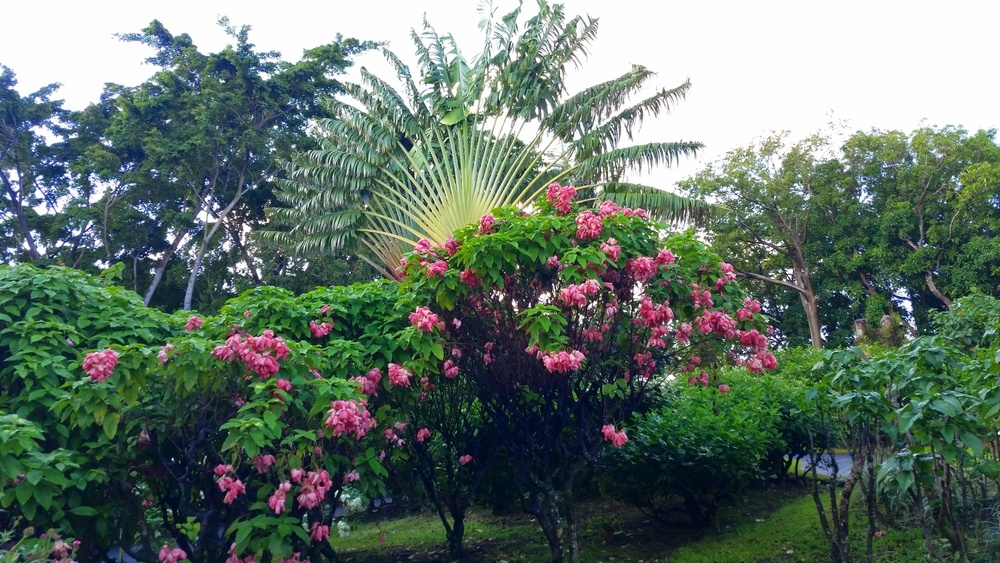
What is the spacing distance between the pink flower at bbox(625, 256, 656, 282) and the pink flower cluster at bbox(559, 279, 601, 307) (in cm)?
38

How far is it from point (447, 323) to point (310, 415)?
160cm

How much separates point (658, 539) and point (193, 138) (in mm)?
15782

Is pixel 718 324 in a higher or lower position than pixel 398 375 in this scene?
higher

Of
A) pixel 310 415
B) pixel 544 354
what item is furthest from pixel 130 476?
pixel 544 354

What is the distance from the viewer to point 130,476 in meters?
4.91

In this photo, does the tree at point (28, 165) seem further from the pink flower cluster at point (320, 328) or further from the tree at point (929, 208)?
the tree at point (929, 208)

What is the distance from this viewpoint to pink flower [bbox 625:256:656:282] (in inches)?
209

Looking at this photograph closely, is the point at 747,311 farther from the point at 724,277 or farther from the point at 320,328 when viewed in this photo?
the point at 320,328

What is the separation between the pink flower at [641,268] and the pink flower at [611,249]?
17cm

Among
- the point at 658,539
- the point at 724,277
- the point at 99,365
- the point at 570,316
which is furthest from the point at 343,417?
the point at 658,539

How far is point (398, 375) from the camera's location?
5.31 metres

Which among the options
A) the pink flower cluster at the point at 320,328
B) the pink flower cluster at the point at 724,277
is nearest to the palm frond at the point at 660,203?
the pink flower cluster at the point at 724,277

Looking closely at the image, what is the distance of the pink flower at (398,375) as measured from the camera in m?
5.29

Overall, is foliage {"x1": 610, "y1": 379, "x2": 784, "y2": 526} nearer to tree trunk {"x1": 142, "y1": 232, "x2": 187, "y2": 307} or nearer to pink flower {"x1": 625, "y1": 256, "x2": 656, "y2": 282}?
pink flower {"x1": 625, "y1": 256, "x2": 656, "y2": 282}
